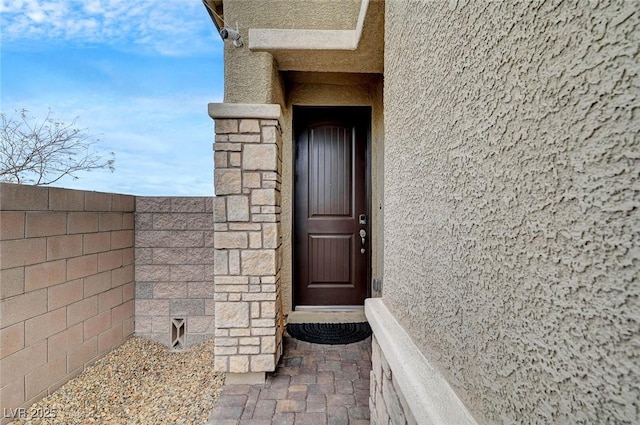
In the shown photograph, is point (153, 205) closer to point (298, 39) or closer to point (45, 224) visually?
point (45, 224)

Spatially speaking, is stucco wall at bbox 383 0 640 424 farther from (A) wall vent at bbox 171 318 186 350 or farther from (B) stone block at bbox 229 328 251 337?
(A) wall vent at bbox 171 318 186 350

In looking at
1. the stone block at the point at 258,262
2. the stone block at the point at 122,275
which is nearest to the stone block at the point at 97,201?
the stone block at the point at 122,275

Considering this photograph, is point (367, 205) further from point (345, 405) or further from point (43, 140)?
point (43, 140)

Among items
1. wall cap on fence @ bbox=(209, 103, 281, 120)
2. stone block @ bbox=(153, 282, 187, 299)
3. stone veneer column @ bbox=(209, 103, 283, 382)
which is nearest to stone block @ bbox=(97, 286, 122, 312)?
stone block @ bbox=(153, 282, 187, 299)

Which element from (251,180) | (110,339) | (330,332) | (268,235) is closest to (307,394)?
(330,332)

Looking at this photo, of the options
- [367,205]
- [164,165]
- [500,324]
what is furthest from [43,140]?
[500,324]

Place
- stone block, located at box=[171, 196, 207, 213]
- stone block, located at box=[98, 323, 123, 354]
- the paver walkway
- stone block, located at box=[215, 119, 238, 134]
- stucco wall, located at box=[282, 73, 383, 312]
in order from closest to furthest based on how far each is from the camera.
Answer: the paver walkway < stone block, located at box=[215, 119, 238, 134] < stone block, located at box=[98, 323, 123, 354] < stone block, located at box=[171, 196, 207, 213] < stucco wall, located at box=[282, 73, 383, 312]

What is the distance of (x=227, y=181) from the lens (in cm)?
217

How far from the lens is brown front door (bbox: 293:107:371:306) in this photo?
3.31m

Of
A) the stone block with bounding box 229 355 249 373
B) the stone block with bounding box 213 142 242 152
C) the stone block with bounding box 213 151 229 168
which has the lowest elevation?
the stone block with bounding box 229 355 249 373

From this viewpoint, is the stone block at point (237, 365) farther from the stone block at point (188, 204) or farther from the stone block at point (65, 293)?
the stone block at point (188, 204)

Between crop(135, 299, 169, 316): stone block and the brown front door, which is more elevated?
the brown front door

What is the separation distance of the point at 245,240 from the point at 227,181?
1.49 ft

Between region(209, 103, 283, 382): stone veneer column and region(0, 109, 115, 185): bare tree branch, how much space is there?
1.34 m
